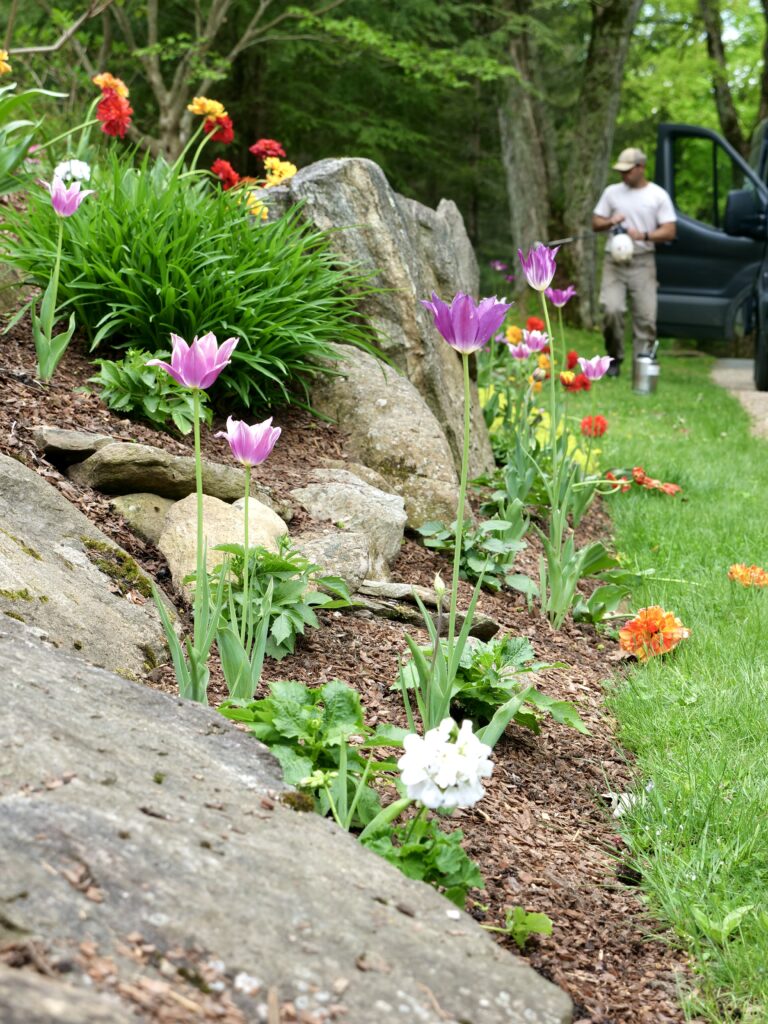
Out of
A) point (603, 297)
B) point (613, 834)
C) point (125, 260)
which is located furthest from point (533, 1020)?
point (603, 297)

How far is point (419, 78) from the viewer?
14.6 meters

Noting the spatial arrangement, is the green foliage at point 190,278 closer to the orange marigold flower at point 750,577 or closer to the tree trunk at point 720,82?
the orange marigold flower at point 750,577

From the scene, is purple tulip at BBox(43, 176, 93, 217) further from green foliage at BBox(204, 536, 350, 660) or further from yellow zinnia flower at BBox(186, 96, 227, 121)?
yellow zinnia flower at BBox(186, 96, 227, 121)

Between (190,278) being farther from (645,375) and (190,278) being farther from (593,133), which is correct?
(593,133)

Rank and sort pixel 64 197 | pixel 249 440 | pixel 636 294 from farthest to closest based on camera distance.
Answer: pixel 636 294 → pixel 64 197 → pixel 249 440

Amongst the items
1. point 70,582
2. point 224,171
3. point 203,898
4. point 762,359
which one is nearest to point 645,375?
point 762,359

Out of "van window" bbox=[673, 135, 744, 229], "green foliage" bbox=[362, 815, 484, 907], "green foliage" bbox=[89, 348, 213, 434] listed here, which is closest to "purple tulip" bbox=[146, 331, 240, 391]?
"green foliage" bbox=[362, 815, 484, 907]

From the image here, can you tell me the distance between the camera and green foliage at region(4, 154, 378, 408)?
4578mm

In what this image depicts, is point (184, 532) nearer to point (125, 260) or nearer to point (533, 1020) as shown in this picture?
point (125, 260)

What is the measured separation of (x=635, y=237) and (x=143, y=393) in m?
8.63

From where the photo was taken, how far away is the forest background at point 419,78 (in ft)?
44.0

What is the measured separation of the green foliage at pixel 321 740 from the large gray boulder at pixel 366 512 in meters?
1.65

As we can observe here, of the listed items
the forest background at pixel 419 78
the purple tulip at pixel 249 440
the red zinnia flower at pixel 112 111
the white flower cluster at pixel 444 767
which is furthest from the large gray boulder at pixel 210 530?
the forest background at pixel 419 78

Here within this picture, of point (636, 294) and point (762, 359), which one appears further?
point (636, 294)
